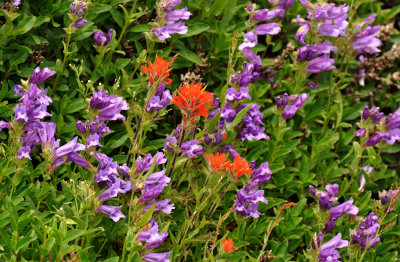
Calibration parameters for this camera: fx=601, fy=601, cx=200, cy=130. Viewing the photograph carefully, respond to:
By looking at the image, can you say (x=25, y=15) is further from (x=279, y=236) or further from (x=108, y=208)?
(x=279, y=236)

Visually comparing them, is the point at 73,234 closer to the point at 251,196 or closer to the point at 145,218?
the point at 145,218

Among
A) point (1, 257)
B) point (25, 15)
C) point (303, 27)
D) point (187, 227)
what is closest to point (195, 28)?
point (303, 27)

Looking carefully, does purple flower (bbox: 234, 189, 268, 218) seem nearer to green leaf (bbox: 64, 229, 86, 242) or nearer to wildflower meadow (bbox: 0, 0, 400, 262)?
wildflower meadow (bbox: 0, 0, 400, 262)

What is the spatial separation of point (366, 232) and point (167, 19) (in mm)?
1632

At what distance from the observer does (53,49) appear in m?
3.79

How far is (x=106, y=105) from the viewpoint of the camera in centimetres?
276

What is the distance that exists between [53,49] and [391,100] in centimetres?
257

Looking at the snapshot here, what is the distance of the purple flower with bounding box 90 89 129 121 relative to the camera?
273cm

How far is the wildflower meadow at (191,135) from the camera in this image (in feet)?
8.82

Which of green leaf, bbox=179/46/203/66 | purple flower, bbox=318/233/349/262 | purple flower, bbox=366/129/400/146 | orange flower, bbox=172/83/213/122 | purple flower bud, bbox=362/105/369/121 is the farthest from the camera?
green leaf, bbox=179/46/203/66

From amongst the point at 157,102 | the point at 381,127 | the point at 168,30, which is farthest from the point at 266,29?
the point at 157,102

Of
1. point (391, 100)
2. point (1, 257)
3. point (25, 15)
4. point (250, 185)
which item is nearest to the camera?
point (1, 257)

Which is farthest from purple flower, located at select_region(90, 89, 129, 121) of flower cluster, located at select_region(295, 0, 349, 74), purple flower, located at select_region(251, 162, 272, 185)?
flower cluster, located at select_region(295, 0, 349, 74)

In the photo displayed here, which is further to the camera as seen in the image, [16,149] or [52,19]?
[52,19]
